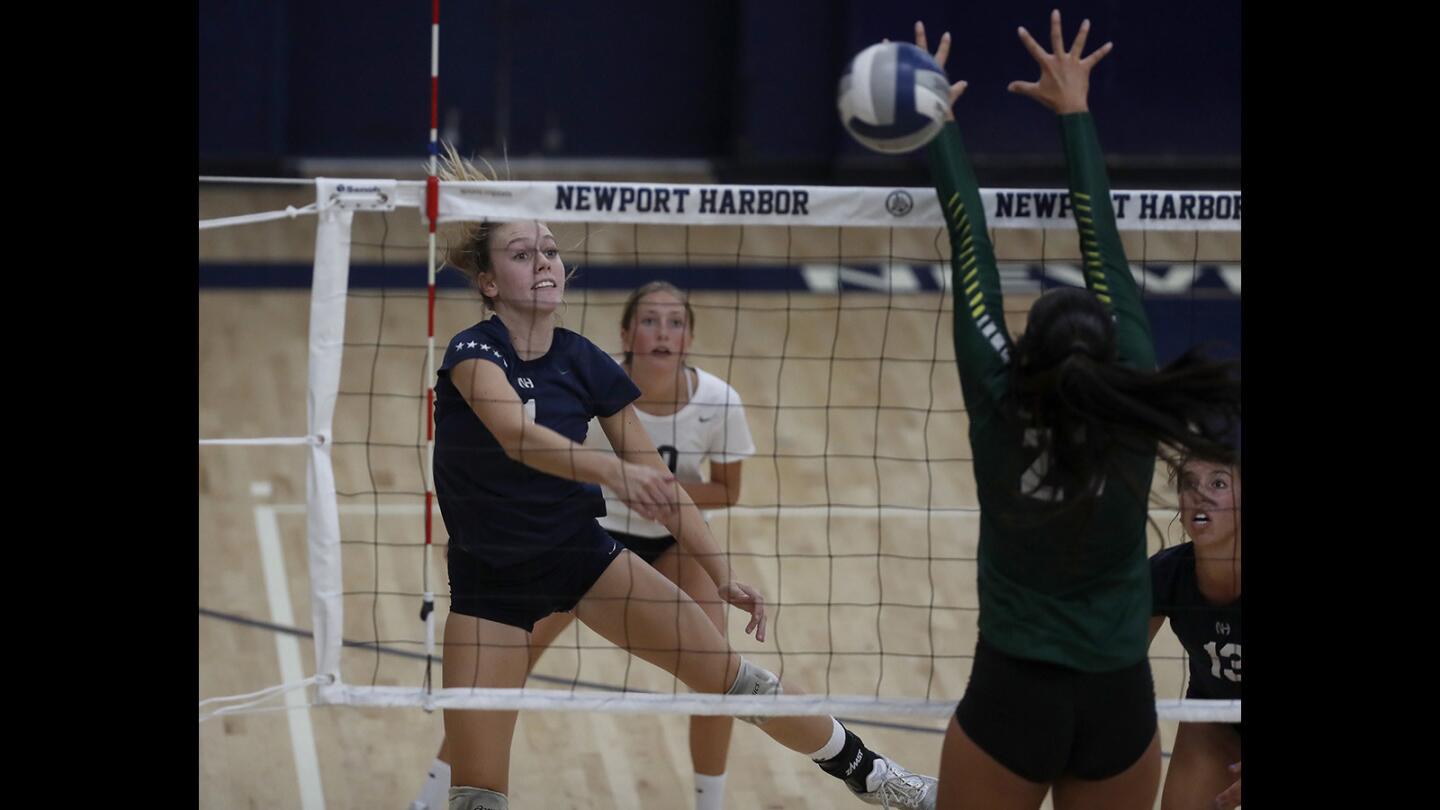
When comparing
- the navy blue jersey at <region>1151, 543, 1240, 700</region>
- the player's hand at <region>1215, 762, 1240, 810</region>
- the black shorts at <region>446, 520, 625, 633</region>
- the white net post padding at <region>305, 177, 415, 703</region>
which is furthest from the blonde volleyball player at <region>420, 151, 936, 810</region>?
the player's hand at <region>1215, 762, 1240, 810</region>

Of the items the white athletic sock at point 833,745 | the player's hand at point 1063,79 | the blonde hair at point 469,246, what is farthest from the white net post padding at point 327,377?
the player's hand at point 1063,79

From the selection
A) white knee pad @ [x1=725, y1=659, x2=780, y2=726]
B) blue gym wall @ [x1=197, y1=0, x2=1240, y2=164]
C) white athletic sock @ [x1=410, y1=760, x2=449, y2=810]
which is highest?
blue gym wall @ [x1=197, y1=0, x2=1240, y2=164]

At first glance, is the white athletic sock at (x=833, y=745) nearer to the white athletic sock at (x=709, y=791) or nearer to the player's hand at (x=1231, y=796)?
the white athletic sock at (x=709, y=791)

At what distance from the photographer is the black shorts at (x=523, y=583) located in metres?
4.78

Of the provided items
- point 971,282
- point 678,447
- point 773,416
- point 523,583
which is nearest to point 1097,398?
point 971,282

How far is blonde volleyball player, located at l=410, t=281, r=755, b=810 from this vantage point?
5672mm

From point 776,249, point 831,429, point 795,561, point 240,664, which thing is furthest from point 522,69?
point 240,664

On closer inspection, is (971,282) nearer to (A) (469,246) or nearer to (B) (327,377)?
(A) (469,246)

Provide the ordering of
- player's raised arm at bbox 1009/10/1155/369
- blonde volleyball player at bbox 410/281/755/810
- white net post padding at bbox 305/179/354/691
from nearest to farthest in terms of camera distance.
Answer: player's raised arm at bbox 1009/10/1155/369, white net post padding at bbox 305/179/354/691, blonde volleyball player at bbox 410/281/755/810

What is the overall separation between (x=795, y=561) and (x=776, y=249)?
5008 mm

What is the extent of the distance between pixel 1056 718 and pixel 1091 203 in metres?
1.20

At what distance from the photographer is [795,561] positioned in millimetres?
8297

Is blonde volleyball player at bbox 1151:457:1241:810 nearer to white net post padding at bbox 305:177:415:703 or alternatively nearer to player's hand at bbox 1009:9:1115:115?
player's hand at bbox 1009:9:1115:115
